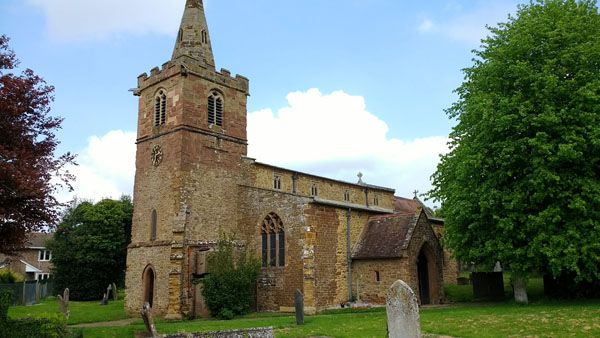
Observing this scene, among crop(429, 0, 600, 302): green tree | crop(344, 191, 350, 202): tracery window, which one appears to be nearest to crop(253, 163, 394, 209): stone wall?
crop(344, 191, 350, 202): tracery window

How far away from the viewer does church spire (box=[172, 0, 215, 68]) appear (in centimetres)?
2900

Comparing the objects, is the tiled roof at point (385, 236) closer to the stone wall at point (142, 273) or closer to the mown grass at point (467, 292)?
the mown grass at point (467, 292)

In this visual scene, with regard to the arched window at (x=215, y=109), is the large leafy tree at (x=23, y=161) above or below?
below

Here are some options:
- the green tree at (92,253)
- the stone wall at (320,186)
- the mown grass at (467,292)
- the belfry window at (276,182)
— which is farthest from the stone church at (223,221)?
the green tree at (92,253)

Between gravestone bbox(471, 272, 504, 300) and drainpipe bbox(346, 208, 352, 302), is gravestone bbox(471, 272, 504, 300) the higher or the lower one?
the lower one

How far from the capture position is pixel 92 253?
4409 centimetres

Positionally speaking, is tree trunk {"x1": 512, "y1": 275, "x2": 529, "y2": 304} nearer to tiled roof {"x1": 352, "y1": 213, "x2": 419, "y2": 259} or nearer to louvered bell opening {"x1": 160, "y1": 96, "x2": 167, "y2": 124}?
tiled roof {"x1": 352, "y1": 213, "x2": 419, "y2": 259}

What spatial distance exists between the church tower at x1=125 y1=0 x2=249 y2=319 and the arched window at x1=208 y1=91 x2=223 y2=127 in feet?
0.20

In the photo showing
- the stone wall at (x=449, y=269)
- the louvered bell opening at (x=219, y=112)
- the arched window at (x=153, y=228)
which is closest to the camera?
the arched window at (x=153, y=228)

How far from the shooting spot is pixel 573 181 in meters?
18.5

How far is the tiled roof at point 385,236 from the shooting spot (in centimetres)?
2472

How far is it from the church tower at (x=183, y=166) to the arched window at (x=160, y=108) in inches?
2.4

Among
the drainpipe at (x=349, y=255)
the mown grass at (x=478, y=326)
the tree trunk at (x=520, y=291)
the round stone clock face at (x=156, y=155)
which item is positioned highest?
the round stone clock face at (x=156, y=155)

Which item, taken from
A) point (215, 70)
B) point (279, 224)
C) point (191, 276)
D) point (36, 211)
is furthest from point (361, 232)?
point (36, 211)
